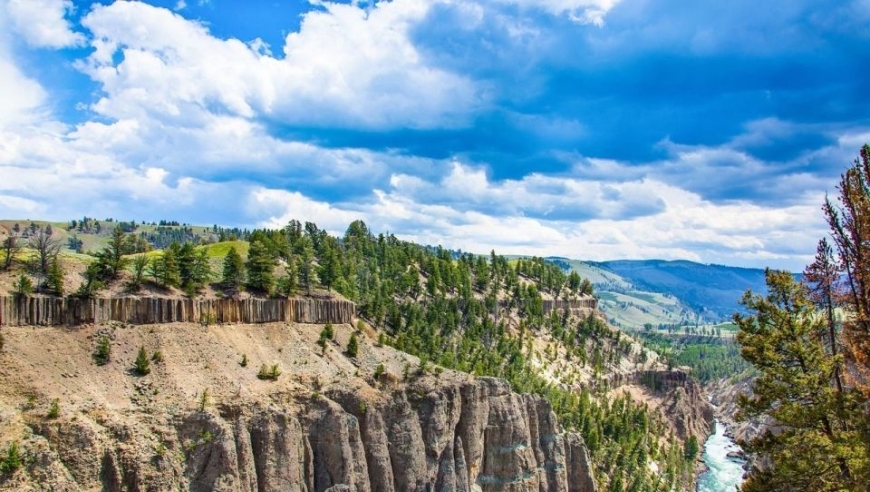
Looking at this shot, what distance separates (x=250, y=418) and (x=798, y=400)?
166ft

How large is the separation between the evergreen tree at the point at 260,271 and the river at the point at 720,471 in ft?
392

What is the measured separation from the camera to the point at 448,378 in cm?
8444

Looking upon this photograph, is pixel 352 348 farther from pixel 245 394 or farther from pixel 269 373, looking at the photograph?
pixel 245 394

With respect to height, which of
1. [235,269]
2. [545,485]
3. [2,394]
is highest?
[235,269]

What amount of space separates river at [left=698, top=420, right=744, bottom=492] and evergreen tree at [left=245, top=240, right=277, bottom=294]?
11957cm

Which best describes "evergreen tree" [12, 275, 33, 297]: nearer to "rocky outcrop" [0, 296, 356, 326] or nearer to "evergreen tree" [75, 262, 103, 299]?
"rocky outcrop" [0, 296, 356, 326]

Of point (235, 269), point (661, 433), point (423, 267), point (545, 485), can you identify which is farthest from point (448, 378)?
point (661, 433)

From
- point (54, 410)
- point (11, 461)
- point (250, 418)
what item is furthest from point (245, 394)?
point (11, 461)

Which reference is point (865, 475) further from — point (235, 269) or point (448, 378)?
point (235, 269)

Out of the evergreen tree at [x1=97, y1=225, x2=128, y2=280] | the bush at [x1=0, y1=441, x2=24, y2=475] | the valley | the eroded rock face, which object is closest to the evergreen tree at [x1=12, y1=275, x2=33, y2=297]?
the valley

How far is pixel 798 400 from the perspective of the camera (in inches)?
1110

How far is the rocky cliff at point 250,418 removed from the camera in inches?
2030

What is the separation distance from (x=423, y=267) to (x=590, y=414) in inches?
2605

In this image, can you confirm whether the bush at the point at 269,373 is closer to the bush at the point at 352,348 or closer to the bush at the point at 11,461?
the bush at the point at 352,348
